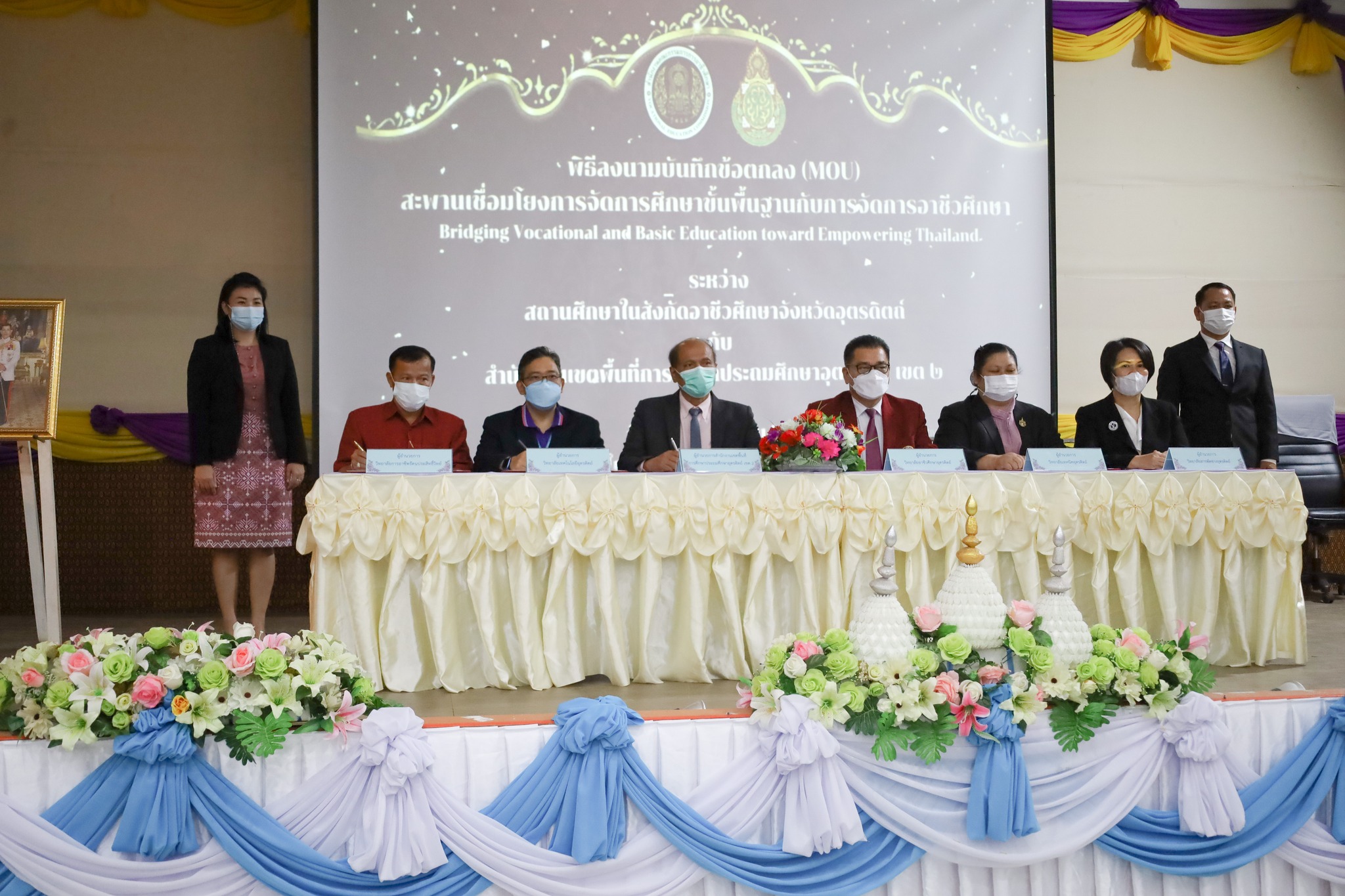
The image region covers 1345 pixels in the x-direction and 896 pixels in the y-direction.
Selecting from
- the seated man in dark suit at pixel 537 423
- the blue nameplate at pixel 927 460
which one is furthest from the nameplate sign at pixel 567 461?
the blue nameplate at pixel 927 460

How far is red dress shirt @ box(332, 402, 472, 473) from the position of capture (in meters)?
3.90

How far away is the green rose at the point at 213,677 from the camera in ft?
5.16

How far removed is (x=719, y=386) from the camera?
5.41m

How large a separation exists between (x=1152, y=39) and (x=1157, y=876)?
5.75 m

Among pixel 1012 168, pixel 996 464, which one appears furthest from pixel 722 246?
pixel 996 464

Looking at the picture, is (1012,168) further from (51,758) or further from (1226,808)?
(51,758)

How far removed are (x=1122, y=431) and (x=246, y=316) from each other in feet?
11.1

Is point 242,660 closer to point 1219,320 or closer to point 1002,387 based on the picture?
point 1002,387

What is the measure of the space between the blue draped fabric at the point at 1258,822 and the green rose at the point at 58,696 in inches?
64.8

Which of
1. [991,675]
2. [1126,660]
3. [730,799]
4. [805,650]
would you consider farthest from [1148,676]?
[730,799]

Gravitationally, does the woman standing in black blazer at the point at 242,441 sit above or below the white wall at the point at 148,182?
below

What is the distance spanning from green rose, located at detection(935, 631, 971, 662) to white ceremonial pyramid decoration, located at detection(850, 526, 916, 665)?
0.06 m

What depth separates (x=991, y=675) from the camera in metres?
1.69

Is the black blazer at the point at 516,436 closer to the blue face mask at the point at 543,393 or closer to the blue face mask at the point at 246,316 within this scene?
the blue face mask at the point at 543,393
